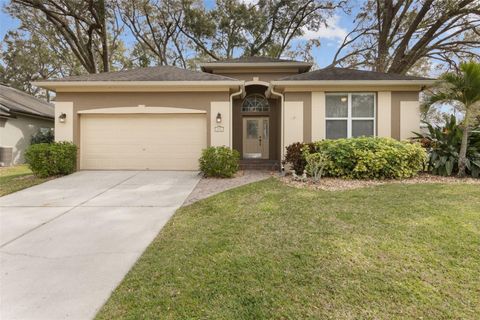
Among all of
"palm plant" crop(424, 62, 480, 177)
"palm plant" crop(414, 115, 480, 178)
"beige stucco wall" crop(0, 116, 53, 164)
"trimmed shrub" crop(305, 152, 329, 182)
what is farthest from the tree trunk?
"beige stucco wall" crop(0, 116, 53, 164)

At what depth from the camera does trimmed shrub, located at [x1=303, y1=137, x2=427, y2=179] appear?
7.66 metres

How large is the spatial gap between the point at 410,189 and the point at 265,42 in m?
16.8

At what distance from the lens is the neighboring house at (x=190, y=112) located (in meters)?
9.61

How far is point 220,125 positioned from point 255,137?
3.80 metres

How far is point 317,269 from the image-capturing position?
297 cm

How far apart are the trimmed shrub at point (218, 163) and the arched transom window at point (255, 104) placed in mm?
5158

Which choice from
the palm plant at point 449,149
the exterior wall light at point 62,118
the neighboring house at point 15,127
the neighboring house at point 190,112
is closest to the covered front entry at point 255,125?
the neighboring house at point 190,112

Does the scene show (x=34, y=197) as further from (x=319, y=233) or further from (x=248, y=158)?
(x=248, y=158)

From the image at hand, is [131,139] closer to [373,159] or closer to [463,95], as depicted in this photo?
[373,159]

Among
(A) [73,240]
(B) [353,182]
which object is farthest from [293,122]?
(A) [73,240]

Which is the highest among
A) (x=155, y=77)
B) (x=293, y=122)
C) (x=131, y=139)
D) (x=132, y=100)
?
(x=155, y=77)

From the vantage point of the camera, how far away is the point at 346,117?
9.86 meters

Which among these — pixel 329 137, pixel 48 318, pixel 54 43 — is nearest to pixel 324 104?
pixel 329 137

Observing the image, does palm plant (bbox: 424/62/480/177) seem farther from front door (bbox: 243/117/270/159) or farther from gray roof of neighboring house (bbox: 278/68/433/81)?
front door (bbox: 243/117/270/159)
